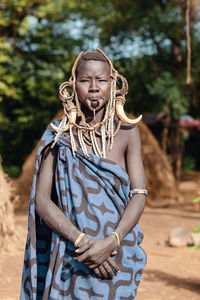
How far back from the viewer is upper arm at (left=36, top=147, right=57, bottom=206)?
7.37 ft

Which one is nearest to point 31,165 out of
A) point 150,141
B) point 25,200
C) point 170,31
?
point 25,200

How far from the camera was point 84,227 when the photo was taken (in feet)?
7.13

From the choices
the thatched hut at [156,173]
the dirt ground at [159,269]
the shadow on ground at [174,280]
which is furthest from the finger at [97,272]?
the thatched hut at [156,173]

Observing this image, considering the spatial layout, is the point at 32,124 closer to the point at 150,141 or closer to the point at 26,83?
the point at 26,83

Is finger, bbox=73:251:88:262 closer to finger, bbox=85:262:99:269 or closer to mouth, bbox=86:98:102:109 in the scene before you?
finger, bbox=85:262:99:269

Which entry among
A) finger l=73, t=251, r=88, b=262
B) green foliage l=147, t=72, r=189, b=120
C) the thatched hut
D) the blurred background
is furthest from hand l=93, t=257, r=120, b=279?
green foliage l=147, t=72, r=189, b=120

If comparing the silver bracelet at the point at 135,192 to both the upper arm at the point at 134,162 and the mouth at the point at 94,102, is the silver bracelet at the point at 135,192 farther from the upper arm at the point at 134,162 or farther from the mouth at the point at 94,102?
the mouth at the point at 94,102

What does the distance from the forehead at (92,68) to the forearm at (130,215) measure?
0.70 meters

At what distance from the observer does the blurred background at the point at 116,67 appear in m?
11.1

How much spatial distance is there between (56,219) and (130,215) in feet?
1.25

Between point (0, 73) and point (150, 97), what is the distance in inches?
222

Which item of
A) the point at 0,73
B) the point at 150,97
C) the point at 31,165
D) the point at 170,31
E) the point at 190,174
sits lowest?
the point at 190,174

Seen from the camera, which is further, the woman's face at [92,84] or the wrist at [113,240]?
the woman's face at [92,84]

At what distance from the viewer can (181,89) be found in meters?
11.9
